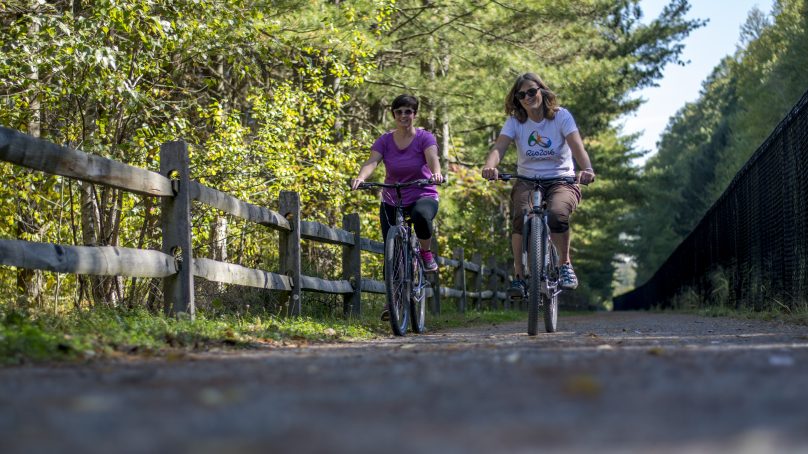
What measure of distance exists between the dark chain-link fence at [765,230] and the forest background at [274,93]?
4982mm

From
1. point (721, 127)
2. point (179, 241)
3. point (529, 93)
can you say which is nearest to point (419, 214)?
point (529, 93)

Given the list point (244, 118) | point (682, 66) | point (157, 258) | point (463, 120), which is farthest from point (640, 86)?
point (157, 258)

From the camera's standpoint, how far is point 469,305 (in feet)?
64.8

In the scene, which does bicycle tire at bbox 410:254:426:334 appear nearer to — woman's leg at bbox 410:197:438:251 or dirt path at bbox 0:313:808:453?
woman's leg at bbox 410:197:438:251

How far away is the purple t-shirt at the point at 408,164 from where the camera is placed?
29.4 feet

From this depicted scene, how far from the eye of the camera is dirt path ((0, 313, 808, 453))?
212cm

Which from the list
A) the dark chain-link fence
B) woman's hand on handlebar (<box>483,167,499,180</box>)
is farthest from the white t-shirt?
the dark chain-link fence

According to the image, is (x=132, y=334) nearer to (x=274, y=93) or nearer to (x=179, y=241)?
(x=179, y=241)

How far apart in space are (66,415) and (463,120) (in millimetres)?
19880

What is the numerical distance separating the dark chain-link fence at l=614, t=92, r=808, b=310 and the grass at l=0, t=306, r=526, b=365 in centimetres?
529

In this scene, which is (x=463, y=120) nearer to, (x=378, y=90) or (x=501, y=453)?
(x=378, y=90)

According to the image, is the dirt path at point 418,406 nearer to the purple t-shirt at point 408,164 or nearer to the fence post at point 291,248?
the purple t-shirt at point 408,164

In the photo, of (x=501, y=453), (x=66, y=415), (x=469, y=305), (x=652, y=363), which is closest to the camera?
(x=501, y=453)

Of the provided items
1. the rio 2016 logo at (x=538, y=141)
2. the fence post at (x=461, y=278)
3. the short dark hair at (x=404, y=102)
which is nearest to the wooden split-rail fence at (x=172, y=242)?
the short dark hair at (x=404, y=102)
